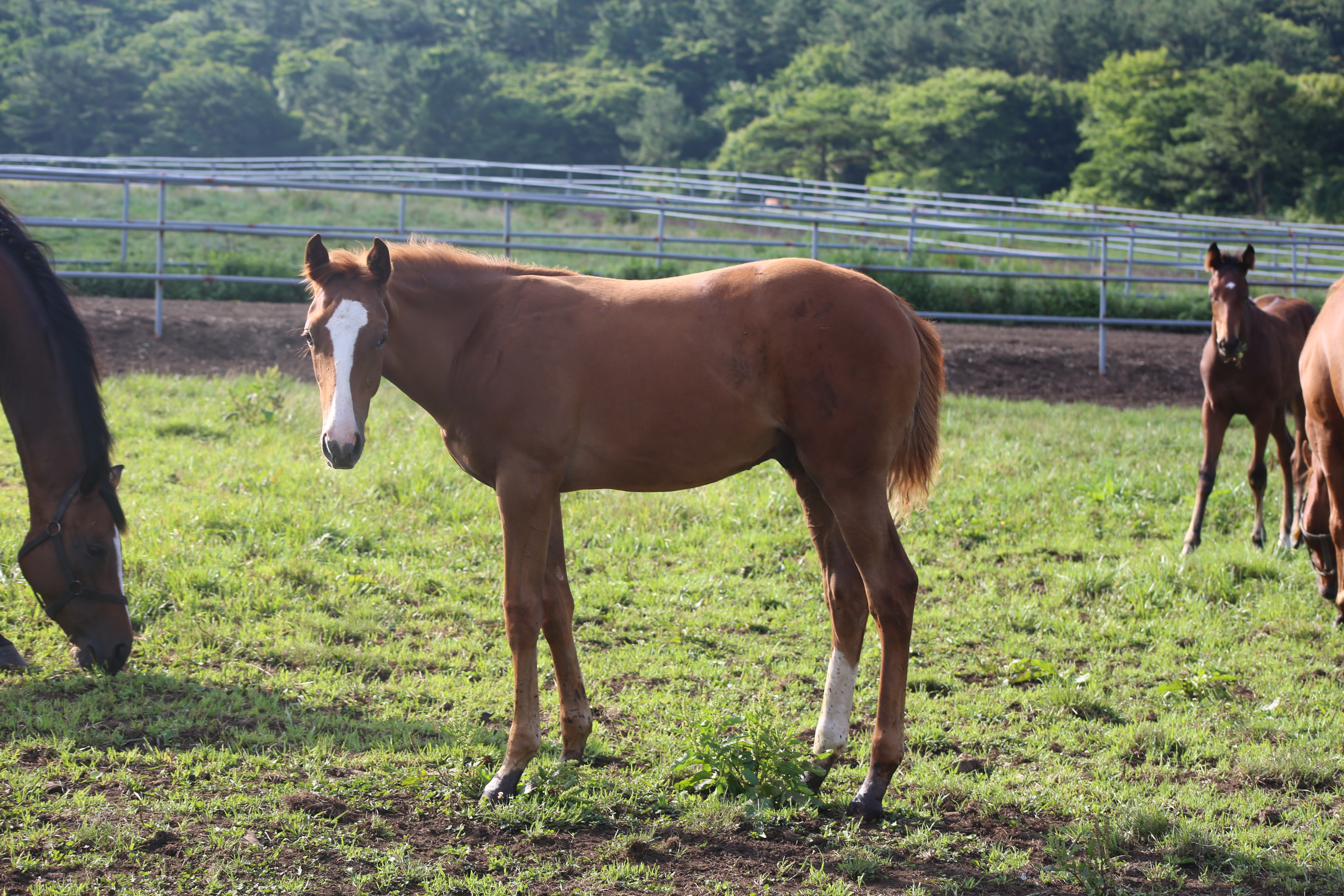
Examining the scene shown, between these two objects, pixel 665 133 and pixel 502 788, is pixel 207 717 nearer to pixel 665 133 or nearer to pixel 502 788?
pixel 502 788

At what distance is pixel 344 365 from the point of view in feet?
10.2

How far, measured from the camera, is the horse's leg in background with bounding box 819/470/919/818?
3.38 meters

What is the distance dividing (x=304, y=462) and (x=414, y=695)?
10.7 feet

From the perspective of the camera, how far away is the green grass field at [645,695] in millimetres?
3033

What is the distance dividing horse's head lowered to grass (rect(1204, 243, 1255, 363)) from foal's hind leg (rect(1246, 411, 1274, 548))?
0.53 m

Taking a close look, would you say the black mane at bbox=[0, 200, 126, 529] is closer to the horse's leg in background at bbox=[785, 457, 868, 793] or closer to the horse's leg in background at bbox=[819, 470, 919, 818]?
the horse's leg in background at bbox=[785, 457, 868, 793]

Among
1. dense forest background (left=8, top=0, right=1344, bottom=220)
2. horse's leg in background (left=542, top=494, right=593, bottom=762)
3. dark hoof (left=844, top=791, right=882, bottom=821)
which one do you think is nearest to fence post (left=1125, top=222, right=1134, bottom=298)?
dark hoof (left=844, top=791, right=882, bottom=821)

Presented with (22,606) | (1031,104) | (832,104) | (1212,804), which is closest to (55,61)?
(832,104)

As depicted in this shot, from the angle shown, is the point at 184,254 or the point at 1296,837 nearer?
the point at 1296,837

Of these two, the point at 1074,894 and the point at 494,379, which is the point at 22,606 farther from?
the point at 1074,894

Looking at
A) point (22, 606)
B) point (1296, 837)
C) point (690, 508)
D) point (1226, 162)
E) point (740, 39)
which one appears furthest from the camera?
point (740, 39)

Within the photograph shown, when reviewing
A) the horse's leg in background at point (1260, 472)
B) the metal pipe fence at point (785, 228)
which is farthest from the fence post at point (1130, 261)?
the horse's leg in background at point (1260, 472)

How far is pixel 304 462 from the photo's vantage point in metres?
6.96

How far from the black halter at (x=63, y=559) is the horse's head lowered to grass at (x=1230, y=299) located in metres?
7.29
